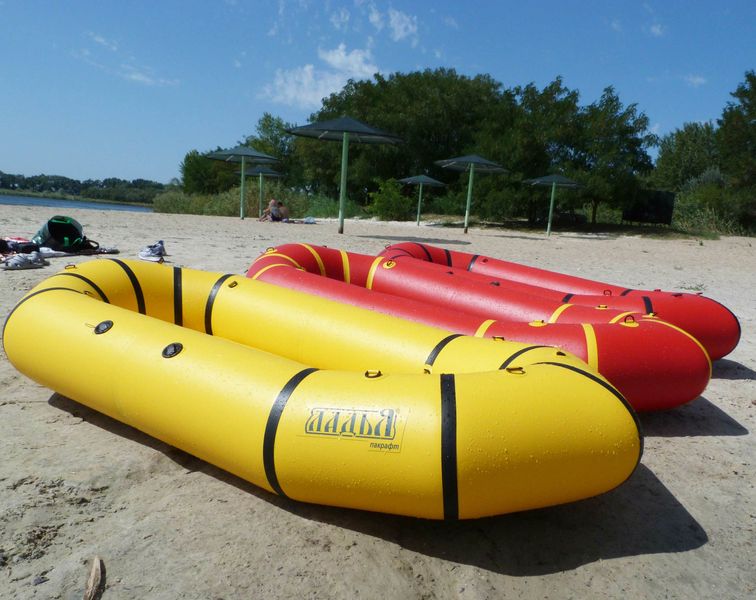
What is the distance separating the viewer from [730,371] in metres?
3.89

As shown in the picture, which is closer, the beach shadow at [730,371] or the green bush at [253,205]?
the beach shadow at [730,371]

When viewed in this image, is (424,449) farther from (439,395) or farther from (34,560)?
(34,560)

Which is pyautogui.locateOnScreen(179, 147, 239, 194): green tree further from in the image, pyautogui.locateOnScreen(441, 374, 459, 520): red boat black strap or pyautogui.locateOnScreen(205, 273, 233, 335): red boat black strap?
pyautogui.locateOnScreen(441, 374, 459, 520): red boat black strap

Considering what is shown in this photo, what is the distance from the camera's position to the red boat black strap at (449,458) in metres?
1.74

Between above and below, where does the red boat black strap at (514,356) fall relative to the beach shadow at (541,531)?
above

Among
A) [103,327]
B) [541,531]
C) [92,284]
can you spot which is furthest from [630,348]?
[92,284]

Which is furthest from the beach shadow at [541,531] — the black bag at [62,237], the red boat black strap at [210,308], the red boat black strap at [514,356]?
the black bag at [62,237]

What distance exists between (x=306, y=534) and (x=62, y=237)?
6080 millimetres

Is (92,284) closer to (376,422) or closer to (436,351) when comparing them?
(436,351)

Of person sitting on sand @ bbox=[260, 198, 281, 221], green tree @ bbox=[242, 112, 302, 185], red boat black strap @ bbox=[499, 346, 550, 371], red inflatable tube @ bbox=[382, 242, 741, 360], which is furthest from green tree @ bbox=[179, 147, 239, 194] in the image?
red boat black strap @ bbox=[499, 346, 550, 371]

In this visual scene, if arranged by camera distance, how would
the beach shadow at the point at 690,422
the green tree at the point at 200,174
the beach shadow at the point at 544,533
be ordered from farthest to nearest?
the green tree at the point at 200,174
the beach shadow at the point at 690,422
the beach shadow at the point at 544,533

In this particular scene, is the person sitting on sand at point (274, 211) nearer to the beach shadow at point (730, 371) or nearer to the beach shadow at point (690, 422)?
the beach shadow at point (730, 371)

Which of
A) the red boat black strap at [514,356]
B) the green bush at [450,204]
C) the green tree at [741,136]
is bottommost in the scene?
the red boat black strap at [514,356]

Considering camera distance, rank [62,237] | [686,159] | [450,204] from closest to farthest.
Result: [62,237]
[450,204]
[686,159]
